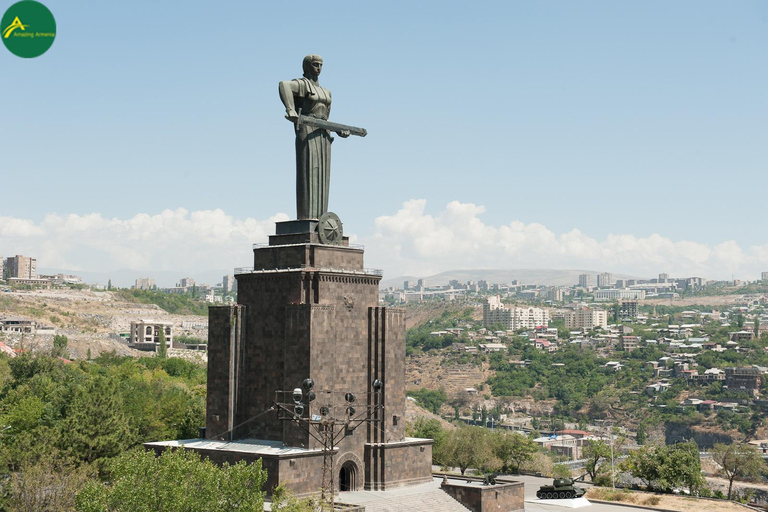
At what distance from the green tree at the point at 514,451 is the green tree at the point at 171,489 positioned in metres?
38.6

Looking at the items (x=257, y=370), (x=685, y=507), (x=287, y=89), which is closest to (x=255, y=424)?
(x=257, y=370)

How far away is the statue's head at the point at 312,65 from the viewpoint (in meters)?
57.4

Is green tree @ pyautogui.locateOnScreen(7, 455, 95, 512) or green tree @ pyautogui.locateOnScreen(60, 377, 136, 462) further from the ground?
green tree @ pyautogui.locateOnScreen(60, 377, 136, 462)

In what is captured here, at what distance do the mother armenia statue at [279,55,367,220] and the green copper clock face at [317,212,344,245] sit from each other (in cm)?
71

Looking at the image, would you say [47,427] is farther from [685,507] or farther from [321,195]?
[685,507]

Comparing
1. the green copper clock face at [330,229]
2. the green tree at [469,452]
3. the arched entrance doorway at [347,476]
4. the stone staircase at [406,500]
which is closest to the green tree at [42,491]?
the stone staircase at [406,500]

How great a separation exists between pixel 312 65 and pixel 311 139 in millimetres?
4433

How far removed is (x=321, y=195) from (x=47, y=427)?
23517 mm

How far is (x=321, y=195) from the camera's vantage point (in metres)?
57.4

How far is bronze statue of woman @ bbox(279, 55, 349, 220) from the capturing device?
5688 cm

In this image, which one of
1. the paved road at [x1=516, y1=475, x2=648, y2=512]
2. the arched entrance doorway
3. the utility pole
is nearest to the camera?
the utility pole

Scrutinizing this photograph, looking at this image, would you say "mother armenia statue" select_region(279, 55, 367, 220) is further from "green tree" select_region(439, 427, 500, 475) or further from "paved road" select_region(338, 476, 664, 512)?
"green tree" select_region(439, 427, 500, 475)

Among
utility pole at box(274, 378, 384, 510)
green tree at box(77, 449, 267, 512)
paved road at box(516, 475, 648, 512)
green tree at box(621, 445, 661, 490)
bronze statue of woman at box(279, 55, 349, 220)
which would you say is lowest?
paved road at box(516, 475, 648, 512)

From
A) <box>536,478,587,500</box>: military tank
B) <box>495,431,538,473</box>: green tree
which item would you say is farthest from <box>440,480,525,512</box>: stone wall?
<box>495,431,538,473</box>: green tree
